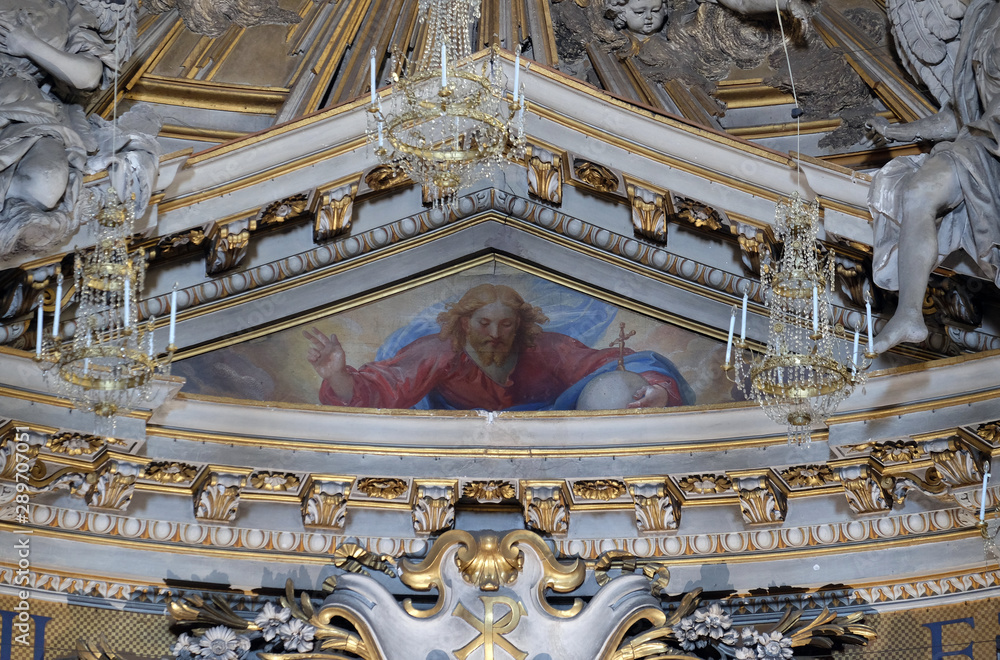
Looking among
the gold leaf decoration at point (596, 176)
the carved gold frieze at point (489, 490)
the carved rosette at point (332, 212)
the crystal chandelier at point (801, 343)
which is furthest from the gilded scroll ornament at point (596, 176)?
the carved gold frieze at point (489, 490)

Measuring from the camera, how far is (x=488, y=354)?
8672 millimetres

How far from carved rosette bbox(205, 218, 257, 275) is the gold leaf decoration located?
167 centimetres

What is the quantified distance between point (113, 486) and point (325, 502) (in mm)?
1051

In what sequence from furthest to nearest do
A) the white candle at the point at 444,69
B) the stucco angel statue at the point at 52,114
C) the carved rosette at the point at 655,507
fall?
the carved rosette at the point at 655,507 → the stucco angel statue at the point at 52,114 → the white candle at the point at 444,69

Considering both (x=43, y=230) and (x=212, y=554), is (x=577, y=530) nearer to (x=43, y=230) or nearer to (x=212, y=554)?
(x=212, y=554)

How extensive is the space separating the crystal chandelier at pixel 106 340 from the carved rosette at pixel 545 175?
207cm

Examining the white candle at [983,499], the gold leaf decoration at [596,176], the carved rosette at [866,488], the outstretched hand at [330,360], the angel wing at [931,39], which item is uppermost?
the angel wing at [931,39]

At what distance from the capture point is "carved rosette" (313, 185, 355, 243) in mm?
8312

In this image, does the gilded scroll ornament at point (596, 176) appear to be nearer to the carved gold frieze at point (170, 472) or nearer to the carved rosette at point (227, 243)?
the carved rosette at point (227, 243)

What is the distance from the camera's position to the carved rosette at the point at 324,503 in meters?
8.21

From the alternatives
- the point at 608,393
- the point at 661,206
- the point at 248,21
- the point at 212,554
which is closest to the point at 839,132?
the point at 661,206

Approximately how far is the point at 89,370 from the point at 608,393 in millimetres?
2795

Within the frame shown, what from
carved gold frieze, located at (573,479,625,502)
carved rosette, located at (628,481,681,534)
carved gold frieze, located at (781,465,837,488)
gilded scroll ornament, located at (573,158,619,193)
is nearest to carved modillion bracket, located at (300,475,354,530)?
carved gold frieze, located at (573,479,625,502)

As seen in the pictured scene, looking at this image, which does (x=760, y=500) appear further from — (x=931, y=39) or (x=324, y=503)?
(x=931, y=39)
